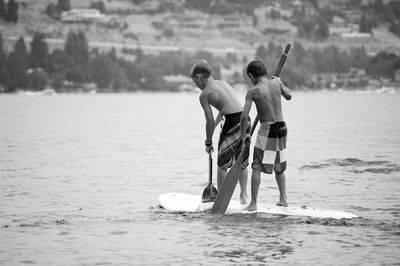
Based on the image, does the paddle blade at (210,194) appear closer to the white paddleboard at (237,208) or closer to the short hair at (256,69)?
the white paddleboard at (237,208)

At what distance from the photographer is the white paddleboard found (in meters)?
15.8

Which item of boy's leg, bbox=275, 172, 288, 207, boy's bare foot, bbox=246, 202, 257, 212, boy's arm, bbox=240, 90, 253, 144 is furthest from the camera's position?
boy's bare foot, bbox=246, 202, 257, 212

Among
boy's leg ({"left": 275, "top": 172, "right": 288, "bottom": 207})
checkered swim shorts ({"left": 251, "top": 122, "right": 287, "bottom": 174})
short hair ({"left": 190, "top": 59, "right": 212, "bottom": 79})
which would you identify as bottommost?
boy's leg ({"left": 275, "top": 172, "right": 288, "bottom": 207})

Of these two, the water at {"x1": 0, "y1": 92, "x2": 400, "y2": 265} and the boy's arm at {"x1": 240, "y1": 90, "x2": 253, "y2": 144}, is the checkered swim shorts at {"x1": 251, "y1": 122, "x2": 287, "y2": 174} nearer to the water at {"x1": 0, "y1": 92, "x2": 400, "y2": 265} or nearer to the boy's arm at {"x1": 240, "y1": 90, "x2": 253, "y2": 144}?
the boy's arm at {"x1": 240, "y1": 90, "x2": 253, "y2": 144}

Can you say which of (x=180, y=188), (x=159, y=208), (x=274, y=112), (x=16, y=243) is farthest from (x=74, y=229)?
(x=180, y=188)

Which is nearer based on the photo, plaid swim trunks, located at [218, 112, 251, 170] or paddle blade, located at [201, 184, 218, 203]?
plaid swim trunks, located at [218, 112, 251, 170]

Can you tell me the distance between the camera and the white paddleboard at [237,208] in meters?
15.8

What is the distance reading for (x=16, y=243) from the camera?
14.5m

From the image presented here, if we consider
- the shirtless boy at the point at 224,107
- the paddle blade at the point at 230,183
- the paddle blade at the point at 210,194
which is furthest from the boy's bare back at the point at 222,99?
the paddle blade at the point at 210,194

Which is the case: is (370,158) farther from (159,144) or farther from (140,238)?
(140,238)

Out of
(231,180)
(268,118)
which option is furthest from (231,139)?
(268,118)

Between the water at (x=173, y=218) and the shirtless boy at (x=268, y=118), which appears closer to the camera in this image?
the water at (x=173, y=218)

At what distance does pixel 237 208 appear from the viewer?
16.3 metres

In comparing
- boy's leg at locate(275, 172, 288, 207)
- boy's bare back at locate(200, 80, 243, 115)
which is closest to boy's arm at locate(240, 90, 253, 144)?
boy's bare back at locate(200, 80, 243, 115)
